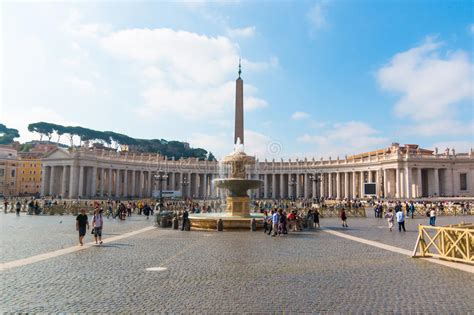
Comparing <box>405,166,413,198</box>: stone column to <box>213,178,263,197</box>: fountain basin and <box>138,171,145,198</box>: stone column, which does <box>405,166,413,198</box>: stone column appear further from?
<box>138,171,145,198</box>: stone column

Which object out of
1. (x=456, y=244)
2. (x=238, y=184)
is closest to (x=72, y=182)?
(x=238, y=184)

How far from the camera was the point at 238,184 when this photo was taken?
2353 centimetres

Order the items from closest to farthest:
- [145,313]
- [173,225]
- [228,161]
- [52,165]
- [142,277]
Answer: [145,313] < [142,277] < [173,225] < [228,161] < [52,165]

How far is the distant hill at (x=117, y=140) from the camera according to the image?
118625 millimetres

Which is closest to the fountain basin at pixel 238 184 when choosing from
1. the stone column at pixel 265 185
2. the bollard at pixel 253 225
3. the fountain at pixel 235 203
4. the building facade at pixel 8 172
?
the fountain at pixel 235 203

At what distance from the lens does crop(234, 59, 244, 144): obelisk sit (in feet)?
118

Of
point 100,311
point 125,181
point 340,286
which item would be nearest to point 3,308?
point 100,311

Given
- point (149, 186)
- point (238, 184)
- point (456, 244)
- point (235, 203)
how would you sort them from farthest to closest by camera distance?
1. point (149, 186)
2. point (235, 203)
3. point (238, 184)
4. point (456, 244)

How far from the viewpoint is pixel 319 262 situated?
1120cm

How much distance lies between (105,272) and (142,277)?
1.28 metres

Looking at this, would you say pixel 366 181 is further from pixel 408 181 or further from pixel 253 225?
pixel 253 225

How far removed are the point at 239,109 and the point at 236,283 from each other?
29415mm

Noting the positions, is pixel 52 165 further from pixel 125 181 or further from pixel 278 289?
pixel 278 289

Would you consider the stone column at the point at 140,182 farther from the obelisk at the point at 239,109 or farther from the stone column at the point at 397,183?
the obelisk at the point at 239,109
